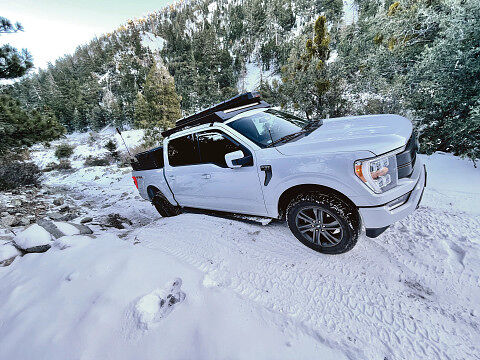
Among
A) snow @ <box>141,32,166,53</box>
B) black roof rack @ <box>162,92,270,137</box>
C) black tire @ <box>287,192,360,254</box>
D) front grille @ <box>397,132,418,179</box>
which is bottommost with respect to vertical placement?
black tire @ <box>287,192,360,254</box>

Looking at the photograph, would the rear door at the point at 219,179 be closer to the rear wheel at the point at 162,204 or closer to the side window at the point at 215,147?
the side window at the point at 215,147

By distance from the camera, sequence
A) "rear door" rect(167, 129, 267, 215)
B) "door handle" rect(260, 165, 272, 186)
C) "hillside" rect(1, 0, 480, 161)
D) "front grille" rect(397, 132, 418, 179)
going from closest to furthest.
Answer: "front grille" rect(397, 132, 418, 179), "door handle" rect(260, 165, 272, 186), "rear door" rect(167, 129, 267, 215), "hillside" rect(1, 0, 480, 161)

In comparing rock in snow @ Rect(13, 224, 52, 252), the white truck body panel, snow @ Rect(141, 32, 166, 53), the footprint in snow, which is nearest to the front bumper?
the white truck body panel

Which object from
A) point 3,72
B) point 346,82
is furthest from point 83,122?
point 346,82

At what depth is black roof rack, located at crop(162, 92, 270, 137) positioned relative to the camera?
3.21 metres

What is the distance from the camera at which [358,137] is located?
2.30m

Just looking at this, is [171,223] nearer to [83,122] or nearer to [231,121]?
[231,121]

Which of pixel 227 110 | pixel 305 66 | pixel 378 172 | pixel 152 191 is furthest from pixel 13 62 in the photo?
pixel 305 66

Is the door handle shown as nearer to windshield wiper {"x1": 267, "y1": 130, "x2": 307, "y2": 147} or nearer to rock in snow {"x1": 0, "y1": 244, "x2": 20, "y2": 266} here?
windshield wiper {"x1": 267, "y1": 130, "x2": 307, "y2": 147}

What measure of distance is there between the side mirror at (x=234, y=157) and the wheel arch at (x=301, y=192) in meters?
0.74

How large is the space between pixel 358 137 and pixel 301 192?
0.89 meters

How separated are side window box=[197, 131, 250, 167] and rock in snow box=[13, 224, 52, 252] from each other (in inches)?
109

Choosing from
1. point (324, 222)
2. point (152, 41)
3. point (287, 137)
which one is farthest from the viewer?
point (152, 41)

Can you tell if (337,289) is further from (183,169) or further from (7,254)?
(7,254)
